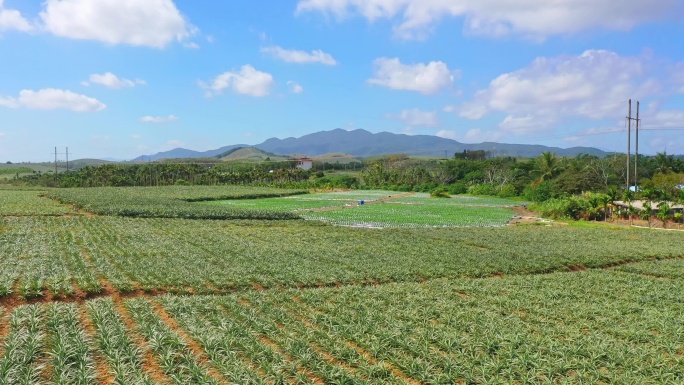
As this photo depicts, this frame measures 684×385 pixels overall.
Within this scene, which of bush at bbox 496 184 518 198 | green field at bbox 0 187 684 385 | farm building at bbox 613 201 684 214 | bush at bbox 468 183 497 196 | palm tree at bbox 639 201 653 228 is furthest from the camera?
bush at bbox 468 183 497 196

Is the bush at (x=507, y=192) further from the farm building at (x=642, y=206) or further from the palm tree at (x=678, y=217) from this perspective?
the palm tree at (x=678, y=217)

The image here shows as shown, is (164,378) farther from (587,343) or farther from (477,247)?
(477,247)

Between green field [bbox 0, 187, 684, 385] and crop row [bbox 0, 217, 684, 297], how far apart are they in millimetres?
116

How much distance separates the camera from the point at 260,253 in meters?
21.9

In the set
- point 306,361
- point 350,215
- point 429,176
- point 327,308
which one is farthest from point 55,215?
point 429,176

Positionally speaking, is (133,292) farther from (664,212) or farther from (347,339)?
(664,212)

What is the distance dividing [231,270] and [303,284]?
3.10m

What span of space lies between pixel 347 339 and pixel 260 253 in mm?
12504

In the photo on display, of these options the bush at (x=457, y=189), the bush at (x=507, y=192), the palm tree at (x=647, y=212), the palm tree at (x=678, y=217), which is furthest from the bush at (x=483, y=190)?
the palm tree at (x=678, y=217)

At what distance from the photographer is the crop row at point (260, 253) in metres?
15.7

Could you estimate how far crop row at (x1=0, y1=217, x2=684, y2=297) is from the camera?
15.7 metres

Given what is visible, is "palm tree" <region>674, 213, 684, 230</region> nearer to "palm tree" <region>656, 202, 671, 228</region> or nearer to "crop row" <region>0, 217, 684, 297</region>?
"palm tree" <region>656, 202, 671, 228</region>

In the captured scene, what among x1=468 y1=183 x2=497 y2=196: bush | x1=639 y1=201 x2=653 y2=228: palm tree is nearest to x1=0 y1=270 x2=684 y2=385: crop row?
x1=639 y1=201 x2=653 y2=228: palm tree

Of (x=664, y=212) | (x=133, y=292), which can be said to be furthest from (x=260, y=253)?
(x=664, y=212)
